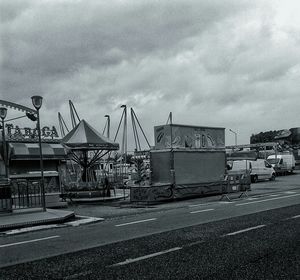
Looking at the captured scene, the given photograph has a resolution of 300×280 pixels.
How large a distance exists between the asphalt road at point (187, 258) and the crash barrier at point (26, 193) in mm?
6113

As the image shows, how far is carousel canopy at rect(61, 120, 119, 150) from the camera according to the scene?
24516 millimetres

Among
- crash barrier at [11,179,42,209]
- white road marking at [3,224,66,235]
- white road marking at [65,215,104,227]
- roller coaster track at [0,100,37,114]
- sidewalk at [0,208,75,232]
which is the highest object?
roller coaster track at [0,100,37,114]

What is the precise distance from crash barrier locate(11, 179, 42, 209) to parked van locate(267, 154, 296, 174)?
32.7m

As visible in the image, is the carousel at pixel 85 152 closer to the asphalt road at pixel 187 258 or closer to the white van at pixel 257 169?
the asphalt road at pixel 187 258

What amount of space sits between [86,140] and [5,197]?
10.7 meters

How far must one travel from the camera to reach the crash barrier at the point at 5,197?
560 inches

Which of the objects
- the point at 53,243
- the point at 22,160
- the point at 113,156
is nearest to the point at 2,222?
the point at 53,243

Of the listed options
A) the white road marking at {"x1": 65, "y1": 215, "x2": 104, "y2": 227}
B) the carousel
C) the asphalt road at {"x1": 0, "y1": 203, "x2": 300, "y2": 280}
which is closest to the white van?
the carousel

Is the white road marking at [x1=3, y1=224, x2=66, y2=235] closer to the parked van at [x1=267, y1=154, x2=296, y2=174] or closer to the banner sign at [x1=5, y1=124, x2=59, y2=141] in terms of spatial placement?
the banner sign at [x1=5, y1=124, x2=59, y2=141]

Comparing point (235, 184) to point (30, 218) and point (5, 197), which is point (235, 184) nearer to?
point (30, 218)

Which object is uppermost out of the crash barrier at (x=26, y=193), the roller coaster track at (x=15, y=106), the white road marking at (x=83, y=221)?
the roller coaster track at (x=15, y=106)

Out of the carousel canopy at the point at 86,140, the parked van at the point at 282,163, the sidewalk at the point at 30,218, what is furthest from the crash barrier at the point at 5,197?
the parked van at the point at 282,163

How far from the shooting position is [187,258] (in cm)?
732

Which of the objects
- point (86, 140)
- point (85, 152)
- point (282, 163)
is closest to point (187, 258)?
point (86, 140)
